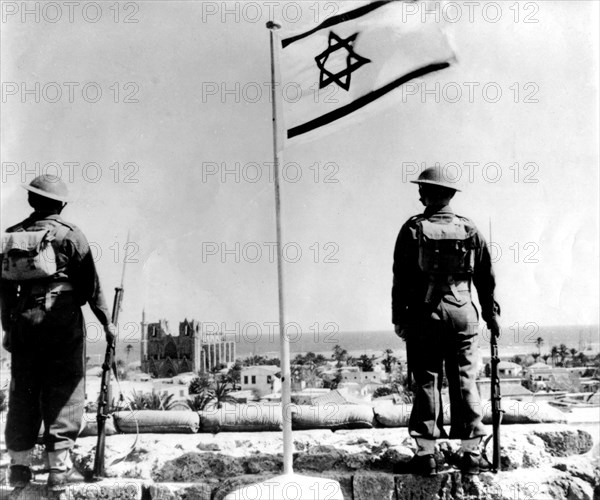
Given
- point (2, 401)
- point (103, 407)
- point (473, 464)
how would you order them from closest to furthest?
point (473, 464) < point (103, 407) < point (2, 401)

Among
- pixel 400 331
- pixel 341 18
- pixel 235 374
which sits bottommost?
pixel 235 374

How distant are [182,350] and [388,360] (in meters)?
1.83

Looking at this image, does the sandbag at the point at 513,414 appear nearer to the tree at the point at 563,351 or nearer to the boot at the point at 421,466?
the tree at the point at 563,351

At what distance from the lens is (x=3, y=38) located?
5652 mm

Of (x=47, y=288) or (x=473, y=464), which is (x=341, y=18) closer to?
(x=47, y=288)

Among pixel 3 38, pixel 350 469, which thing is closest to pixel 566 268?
pixel 350 469

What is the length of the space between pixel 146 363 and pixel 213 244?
1.21 metres

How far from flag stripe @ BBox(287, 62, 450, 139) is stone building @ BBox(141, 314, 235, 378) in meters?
2.06

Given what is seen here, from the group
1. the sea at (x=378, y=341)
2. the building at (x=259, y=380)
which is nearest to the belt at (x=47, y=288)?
the sea at (x=378, y=341)

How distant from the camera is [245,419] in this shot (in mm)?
5500

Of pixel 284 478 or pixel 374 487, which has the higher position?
pixel 284 478

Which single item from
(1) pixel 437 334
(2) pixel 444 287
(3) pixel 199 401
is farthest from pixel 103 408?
(2) pixel 444 287

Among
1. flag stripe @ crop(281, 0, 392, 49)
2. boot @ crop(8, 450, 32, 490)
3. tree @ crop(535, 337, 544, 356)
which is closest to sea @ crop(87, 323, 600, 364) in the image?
tree @ crop(535, 337, 544, 356)

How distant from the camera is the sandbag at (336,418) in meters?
5.50
